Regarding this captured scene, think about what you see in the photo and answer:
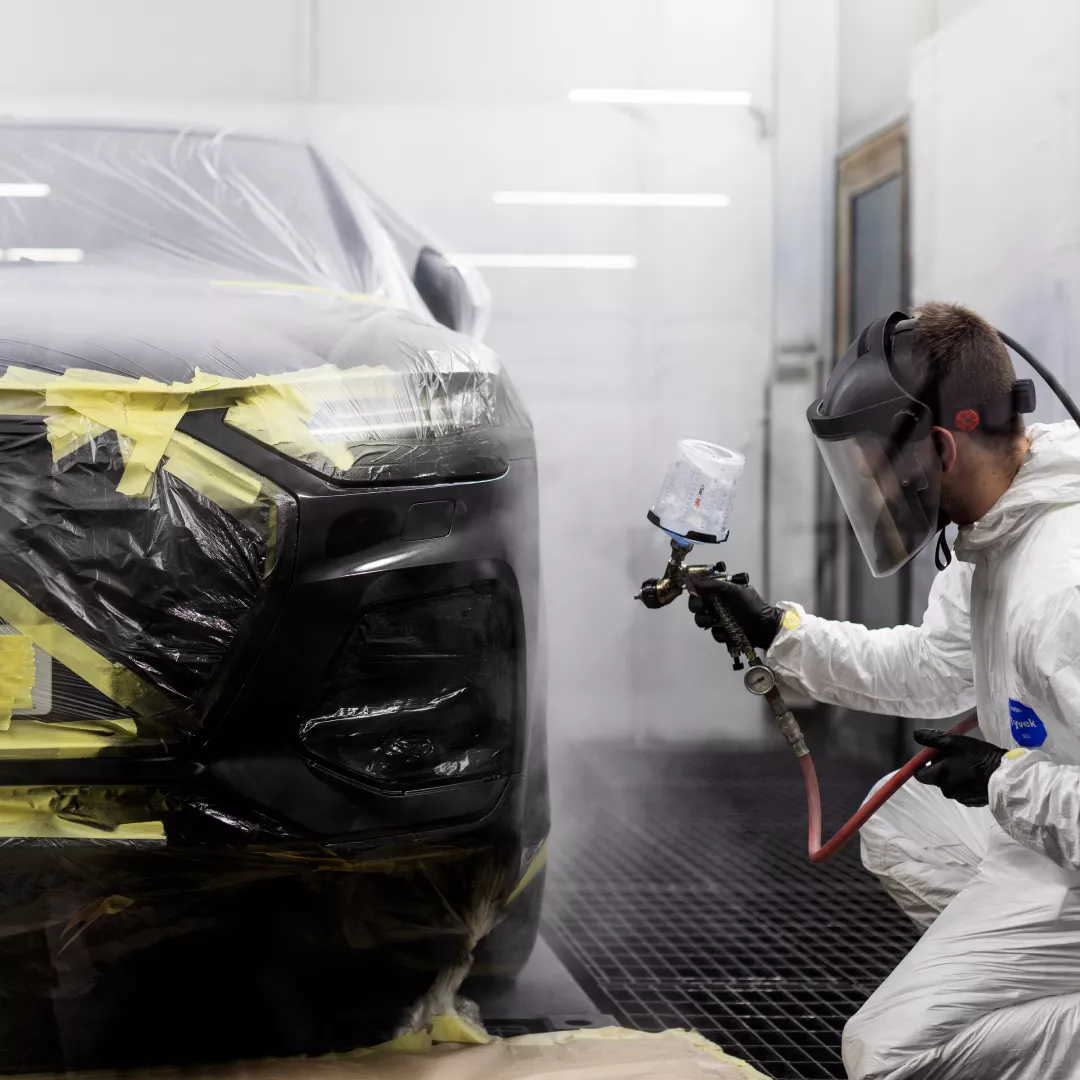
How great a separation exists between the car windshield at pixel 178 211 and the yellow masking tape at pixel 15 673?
2.51ft

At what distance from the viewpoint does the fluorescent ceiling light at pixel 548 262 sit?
2398 millimetres

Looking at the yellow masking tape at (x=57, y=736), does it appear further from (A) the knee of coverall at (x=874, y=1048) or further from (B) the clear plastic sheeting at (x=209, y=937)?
(A) the knee of coverall at (x=874, y=1048)

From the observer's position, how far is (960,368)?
1481 mm

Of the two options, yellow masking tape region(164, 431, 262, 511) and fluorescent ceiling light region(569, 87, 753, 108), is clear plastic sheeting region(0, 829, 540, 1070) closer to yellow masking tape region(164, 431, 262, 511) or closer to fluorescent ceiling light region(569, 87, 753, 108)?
yellow masking tape region(164, 431, 262, 511)

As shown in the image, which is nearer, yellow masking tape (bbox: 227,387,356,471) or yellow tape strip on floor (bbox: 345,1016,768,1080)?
yellow masking tape (bbox: 227,387,356,471)

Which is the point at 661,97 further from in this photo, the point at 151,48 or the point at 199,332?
the point at 199,332

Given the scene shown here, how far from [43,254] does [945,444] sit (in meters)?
1.51

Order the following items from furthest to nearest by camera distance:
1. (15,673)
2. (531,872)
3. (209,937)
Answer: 1. (531,872)
2. (209,937)
3. (15,673)

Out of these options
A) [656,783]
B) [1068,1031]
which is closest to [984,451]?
[1068,1031]

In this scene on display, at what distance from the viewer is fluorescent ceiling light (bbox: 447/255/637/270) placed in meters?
2.40

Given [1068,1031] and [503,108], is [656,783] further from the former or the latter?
[503,108]

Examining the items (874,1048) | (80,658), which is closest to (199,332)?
(80,658)

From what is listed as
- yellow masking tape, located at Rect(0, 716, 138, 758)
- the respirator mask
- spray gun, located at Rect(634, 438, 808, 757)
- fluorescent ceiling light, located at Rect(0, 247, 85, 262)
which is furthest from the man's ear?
fluorescent ceiling light, located at Rect(0, 247, 85, 262)

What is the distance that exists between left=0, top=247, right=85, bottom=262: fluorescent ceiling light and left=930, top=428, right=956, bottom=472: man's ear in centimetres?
142
